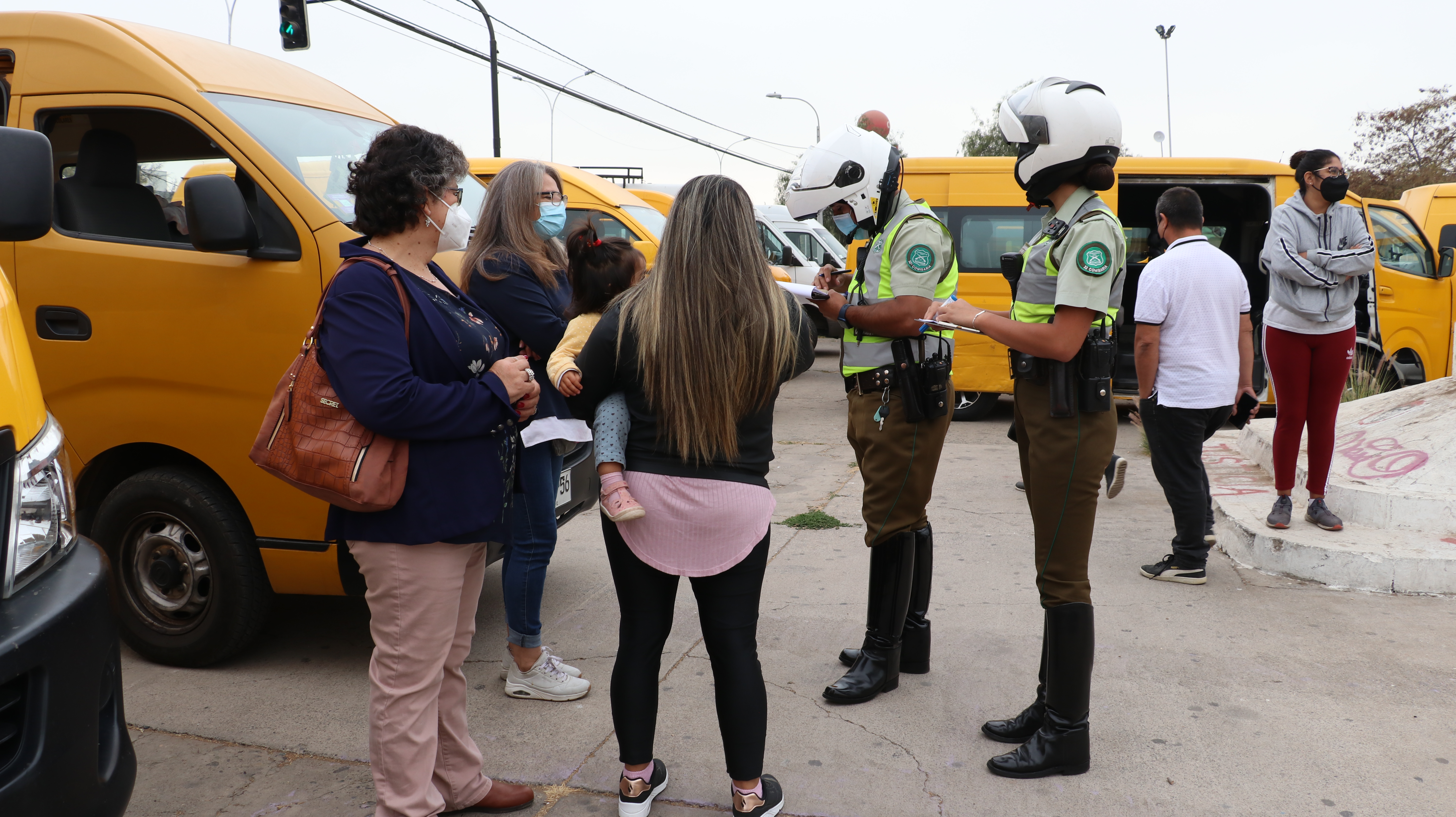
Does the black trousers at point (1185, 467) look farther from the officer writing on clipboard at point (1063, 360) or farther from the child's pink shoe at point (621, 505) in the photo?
the child's pink shoe at point (621, 505)

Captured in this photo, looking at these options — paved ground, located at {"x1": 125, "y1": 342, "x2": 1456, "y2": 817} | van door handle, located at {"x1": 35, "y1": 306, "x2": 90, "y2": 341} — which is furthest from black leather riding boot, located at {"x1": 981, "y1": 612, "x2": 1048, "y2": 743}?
van door handle, located at {"x1": 35, "y1": 306, "x2": 90, "y2": 341}

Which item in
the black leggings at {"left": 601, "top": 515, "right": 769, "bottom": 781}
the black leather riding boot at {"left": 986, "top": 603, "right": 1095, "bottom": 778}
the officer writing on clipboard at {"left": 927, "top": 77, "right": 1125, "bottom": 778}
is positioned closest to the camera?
the black leggings at {"left": 601, "top": 515, "right": 769, "bottom": 781}

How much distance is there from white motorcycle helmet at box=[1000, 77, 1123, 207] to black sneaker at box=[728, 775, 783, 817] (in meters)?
1.91

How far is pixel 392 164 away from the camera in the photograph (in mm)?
2424

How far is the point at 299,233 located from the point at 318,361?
1314mm

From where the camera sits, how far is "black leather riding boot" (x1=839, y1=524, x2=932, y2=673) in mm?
3699

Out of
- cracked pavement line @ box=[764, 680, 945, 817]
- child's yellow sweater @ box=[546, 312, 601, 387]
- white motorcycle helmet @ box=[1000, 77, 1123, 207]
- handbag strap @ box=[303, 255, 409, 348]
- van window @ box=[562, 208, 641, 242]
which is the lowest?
cracked pavement line @ box=[764, 680, 945, 817]

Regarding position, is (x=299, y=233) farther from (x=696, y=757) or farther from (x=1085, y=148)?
(x=1085, y=148)

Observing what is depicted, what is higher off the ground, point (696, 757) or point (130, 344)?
point (130, 344)

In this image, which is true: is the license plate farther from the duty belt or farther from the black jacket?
the black jacket

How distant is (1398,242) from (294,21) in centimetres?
1345

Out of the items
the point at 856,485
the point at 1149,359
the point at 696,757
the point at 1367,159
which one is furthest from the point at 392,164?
the point at 1367,159

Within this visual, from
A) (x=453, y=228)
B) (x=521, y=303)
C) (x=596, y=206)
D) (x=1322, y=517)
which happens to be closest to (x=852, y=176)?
(x=521, y=303)

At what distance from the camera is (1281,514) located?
16.7 ft
